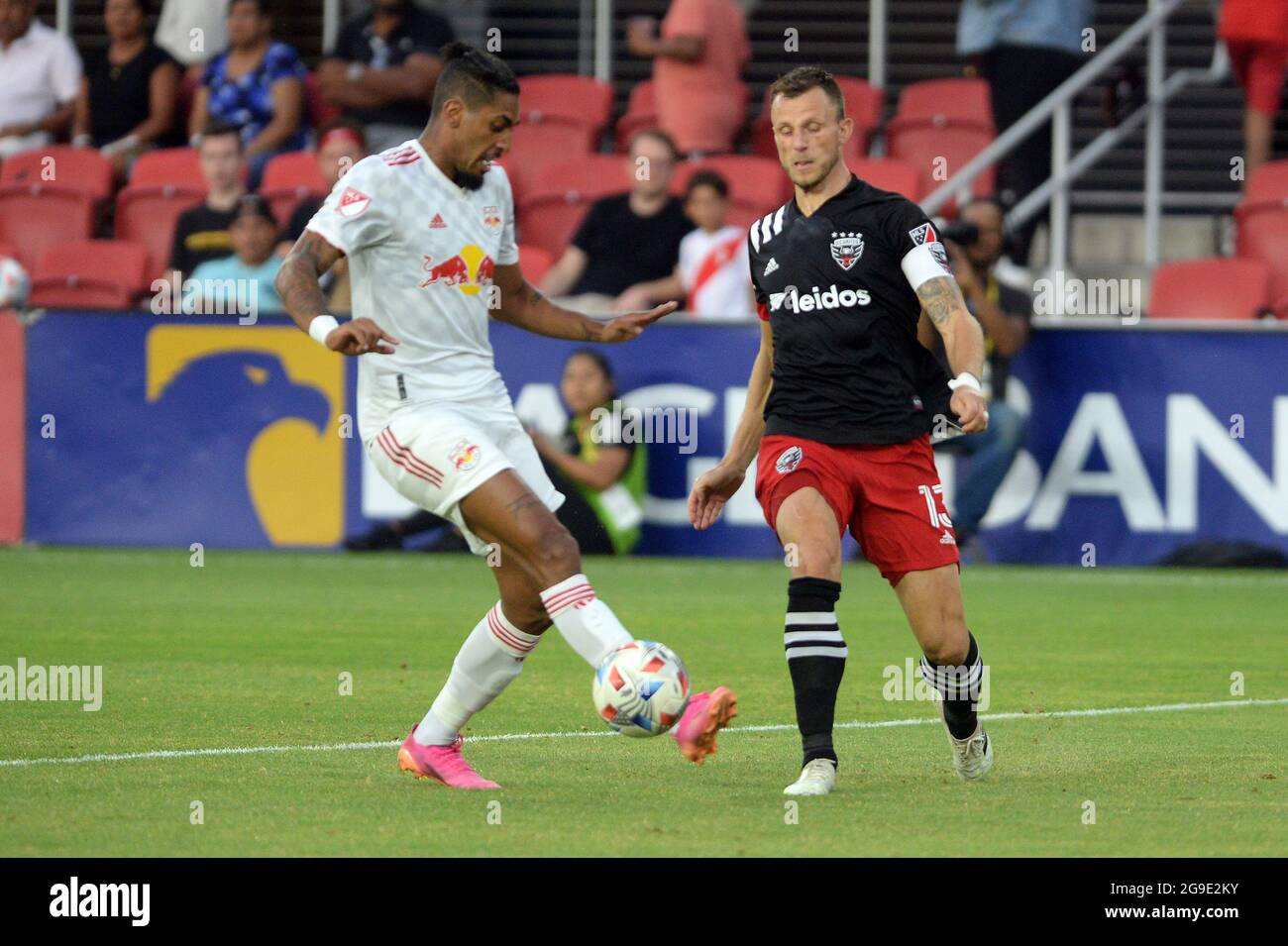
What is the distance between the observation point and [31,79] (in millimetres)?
18500

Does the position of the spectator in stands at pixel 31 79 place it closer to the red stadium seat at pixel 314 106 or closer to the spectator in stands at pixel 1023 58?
the red stadium seat at pixel 314 106

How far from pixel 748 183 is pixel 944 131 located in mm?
1830

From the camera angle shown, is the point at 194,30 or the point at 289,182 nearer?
the point at 289,182

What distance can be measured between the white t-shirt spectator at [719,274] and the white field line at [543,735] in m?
6.67

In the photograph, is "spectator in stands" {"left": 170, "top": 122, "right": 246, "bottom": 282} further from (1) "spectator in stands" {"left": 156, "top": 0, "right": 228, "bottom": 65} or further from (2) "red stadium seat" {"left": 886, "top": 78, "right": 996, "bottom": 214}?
(2) "red stadium seat" {"left": 886, "top": 78, "right": 996, "bottom": 214}

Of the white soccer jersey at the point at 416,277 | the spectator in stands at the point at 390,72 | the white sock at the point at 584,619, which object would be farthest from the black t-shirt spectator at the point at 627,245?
the white sock at the point at 584,619

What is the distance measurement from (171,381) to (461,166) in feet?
27.2

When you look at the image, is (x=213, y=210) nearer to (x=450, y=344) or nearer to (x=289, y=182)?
(x=289, y=182)

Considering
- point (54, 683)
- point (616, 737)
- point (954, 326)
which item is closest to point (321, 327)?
point (954, 326)

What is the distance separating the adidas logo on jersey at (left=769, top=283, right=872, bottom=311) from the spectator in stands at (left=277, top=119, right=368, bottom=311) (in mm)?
9175

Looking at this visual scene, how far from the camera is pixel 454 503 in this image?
677 cm

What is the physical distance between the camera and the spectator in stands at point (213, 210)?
1630 cm

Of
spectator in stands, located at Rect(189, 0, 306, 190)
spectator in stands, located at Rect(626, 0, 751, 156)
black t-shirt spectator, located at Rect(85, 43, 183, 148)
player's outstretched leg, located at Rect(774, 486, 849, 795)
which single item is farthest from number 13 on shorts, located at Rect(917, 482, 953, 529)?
black t-shirt spectator, located at Rect(85, 43, 183, 148)

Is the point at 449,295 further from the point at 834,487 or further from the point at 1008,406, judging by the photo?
the point at 1008,406
